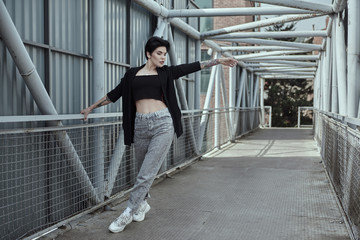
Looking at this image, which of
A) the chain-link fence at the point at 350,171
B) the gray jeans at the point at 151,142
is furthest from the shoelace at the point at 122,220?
the chain-link fence at the point at 350,171

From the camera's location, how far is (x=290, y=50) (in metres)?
14.2

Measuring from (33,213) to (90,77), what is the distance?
6.83 feet

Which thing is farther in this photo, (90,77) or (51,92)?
(90,77)

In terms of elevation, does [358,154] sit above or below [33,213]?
above

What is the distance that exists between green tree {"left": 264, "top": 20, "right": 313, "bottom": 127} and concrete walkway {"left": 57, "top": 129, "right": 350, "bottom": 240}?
32563 mm

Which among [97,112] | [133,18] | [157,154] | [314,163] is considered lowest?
[314,163]

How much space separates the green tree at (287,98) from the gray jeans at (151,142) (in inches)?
1458

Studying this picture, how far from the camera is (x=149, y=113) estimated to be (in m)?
4.26

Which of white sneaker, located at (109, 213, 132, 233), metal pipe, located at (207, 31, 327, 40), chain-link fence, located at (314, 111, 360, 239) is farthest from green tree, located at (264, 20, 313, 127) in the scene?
white sneaker, located at (109, 213, 132, 233)

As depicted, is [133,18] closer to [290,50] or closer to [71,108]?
[71,108]

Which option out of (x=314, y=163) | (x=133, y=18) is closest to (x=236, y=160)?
(x=314, y=163)

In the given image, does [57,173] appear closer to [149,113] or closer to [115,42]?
[149,113]

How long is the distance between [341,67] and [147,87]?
3928mm

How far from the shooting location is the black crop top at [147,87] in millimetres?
4266
